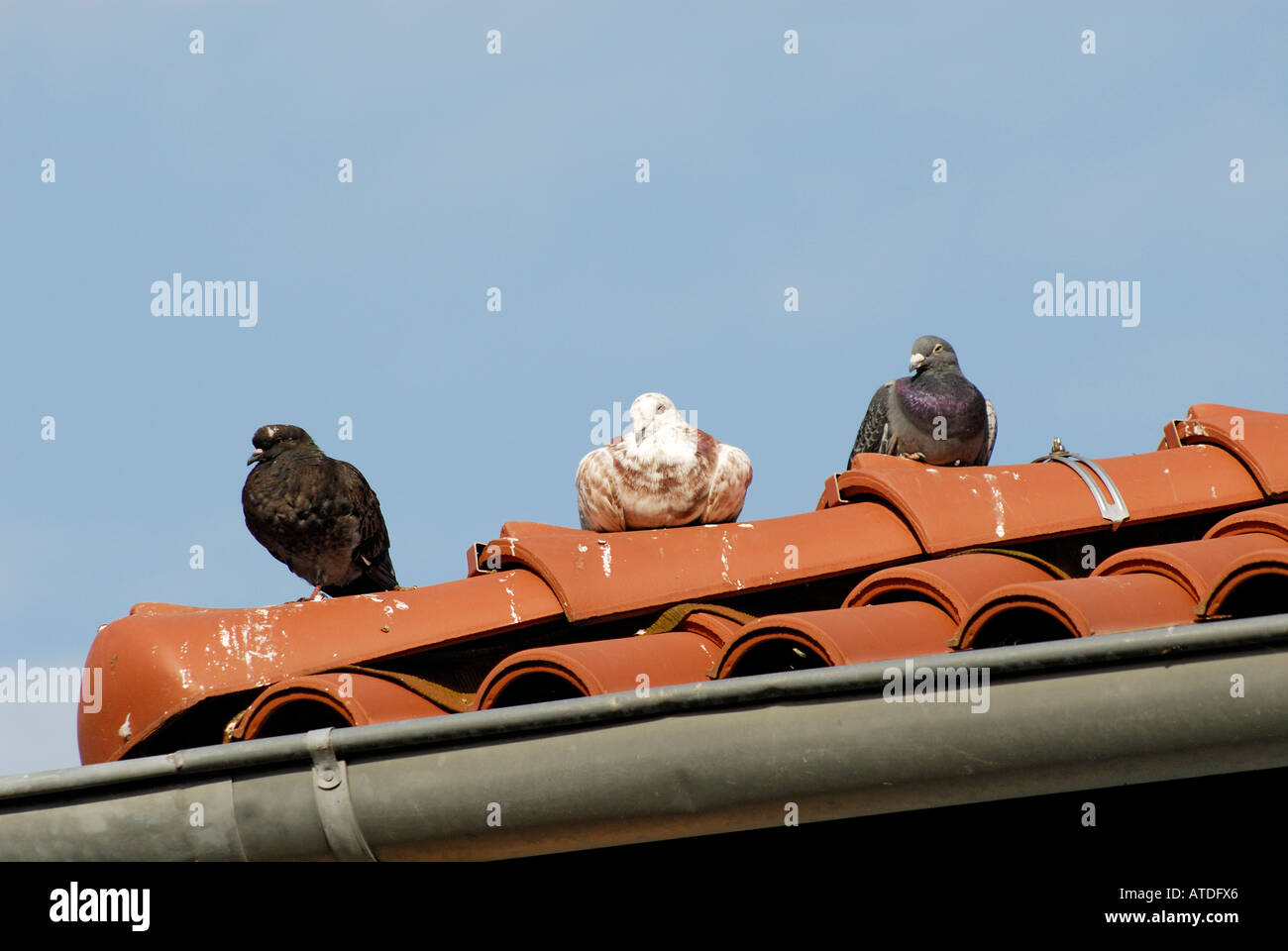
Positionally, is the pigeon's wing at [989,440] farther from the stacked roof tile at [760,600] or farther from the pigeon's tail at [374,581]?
the pigeon's tail at [374,581]

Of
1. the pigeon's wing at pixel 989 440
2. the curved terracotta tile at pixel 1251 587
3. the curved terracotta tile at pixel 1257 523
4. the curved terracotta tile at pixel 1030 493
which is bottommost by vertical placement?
the curved terracotta tile at pixel 1251 587

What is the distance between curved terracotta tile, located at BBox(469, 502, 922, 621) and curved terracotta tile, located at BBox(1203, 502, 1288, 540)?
0.63 metres

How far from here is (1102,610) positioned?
2.71 metres

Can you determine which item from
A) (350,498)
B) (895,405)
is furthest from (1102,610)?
(350,498)

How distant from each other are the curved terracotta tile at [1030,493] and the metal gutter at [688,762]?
3.47 feet

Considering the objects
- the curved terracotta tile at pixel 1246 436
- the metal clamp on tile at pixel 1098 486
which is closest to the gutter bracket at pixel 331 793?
the metal clamp on tile at pixel 1098 486

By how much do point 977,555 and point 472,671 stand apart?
110 cm

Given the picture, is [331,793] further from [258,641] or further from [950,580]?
[950,580]

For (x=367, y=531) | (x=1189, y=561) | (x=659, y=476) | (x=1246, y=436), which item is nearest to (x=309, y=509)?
(x=367, y=531)

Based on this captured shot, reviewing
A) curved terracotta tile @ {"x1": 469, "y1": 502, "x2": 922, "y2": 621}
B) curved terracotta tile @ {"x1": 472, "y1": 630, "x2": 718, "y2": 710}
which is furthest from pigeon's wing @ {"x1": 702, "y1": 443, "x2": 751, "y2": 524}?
curved terracotta tile @ {"x1": 472, "y1": 630, "x2": 718, "y2": 710}

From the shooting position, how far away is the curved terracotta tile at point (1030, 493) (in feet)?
11.6

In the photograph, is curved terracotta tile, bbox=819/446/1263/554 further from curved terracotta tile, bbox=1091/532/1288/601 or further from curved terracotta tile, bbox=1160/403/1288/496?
curved terracotta tile, bbox=1091/532/1288/601

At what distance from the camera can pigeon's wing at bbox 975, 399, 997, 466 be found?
567 cm
